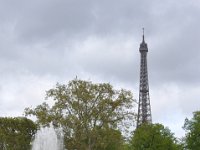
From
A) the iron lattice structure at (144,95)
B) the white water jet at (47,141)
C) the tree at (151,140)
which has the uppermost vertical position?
the iron lattice structure at (144,95)

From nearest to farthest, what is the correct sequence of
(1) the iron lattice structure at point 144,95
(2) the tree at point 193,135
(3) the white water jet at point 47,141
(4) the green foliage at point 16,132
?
(3) the white water jet at point 47,141 → (2) the tree at point 193,135 → (4) the green foliage at point 16,132 → (1) the iron lattice structure at point 144,95

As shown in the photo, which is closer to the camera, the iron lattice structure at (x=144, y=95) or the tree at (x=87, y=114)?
the tree at (x=87, y=114)

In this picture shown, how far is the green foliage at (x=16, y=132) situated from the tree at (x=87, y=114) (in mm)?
12223

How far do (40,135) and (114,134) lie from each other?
890 centimetres

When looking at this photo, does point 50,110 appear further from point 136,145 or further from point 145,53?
point 145,53

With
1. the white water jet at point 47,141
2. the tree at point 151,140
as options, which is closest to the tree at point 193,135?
the tree at point 151,140

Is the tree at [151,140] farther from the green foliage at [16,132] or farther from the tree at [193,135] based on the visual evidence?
the green foliage at [16,132]

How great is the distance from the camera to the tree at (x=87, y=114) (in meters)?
52.9

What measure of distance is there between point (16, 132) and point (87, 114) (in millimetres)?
16450

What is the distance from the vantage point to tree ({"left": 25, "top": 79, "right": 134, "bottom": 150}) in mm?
52906

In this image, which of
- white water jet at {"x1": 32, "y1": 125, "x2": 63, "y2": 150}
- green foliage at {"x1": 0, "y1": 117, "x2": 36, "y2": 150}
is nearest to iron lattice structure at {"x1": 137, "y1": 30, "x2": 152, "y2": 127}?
green foliage at {"x1": 0, "y1": 117, "x2": 36, "y2": 150}

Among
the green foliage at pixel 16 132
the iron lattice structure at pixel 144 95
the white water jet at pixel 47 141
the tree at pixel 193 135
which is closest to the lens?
the white water jet at pixel 47 141

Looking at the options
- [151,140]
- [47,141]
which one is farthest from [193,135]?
[47,141]

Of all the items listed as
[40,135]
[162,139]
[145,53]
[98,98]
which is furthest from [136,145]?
[145,53]
